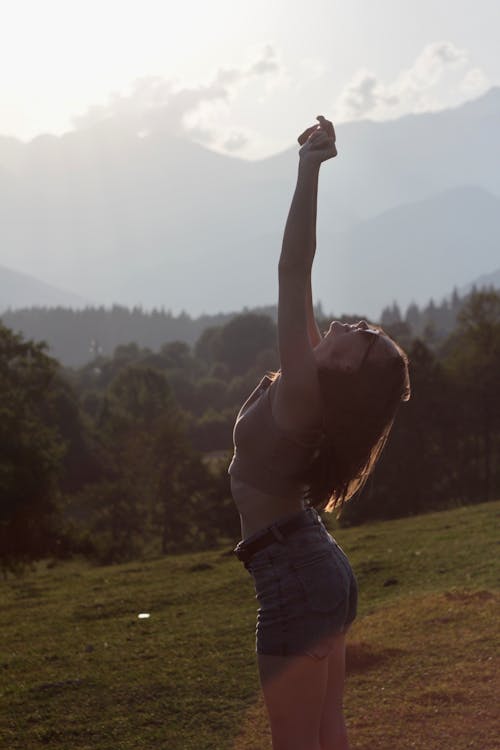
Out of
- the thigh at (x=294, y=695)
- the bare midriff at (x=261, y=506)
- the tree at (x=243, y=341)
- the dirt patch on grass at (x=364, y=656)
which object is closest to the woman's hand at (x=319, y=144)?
the bare midriff at (x=261, y=506)

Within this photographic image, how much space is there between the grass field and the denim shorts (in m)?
3.67

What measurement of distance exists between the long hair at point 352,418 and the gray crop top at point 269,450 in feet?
0.19

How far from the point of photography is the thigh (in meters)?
3.50

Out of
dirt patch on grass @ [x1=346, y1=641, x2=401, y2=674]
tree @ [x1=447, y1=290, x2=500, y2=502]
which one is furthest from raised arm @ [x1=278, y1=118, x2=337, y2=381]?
tree @ [x1=447, y1=290, x2=500, y2=502]

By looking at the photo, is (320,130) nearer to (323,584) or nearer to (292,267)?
(292,267)

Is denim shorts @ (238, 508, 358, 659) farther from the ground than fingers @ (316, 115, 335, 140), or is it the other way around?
fingers @ (316, 115, 335, 140)

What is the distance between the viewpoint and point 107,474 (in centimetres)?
5812

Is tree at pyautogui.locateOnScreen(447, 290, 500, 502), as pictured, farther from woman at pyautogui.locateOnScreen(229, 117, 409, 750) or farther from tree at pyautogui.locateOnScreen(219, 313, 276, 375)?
tree at pyautogui.locateOnScreen(219, 313, 276, 375)

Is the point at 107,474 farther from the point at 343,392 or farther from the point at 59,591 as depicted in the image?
the point at 343,392

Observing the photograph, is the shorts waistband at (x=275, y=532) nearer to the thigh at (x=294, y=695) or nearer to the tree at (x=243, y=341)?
the thigh at (x=294, y=695)

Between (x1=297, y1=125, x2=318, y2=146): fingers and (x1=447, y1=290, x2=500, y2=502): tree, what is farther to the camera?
(x1=447, y1=290, x2=500, y2=502): tree

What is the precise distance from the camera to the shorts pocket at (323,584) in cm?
353

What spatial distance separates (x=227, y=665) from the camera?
10.0 m

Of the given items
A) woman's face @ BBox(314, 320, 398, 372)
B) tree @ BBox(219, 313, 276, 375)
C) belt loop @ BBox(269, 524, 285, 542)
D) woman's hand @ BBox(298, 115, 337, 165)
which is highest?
tree @ BBox(219, 313, 276, 375)
